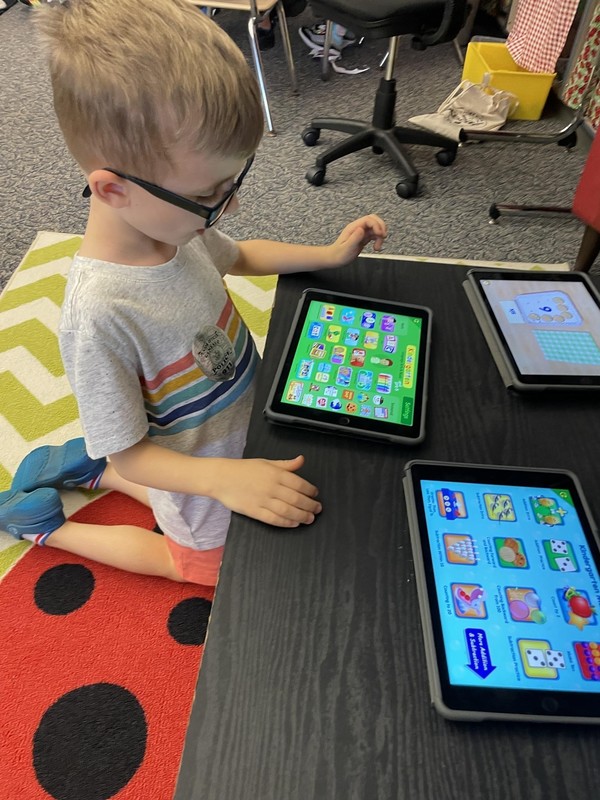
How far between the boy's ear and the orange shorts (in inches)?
22.0

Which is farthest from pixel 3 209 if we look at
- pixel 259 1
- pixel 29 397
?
pixel 259 1

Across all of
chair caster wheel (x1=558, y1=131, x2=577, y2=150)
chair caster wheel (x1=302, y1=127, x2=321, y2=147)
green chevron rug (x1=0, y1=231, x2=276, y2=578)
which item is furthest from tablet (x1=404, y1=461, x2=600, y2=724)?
chair caster wheel (x1=558, y1=131, x2=577, y2=150)

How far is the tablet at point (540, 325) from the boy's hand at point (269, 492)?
296mm

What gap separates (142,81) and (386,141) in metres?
1.76

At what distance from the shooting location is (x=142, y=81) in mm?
513

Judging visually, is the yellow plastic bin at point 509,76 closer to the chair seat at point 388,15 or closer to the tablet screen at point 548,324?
the chair seat at point 388,15

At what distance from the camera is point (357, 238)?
84cm

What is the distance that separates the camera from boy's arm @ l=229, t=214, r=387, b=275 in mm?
838

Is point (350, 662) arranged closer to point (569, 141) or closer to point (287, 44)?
point (569, 141)

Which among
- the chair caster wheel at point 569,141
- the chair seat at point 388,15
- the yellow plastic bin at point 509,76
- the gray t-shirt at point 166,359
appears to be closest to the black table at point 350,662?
the gray t-shirt at point 166,359

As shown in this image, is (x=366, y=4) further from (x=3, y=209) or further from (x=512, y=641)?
(x=512, y=641)

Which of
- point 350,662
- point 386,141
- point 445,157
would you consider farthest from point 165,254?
point 445,157

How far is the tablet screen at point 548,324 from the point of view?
0.71 m

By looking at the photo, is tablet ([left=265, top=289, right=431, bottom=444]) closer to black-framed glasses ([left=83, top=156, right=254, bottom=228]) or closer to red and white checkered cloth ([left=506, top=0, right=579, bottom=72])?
black-framed glasses ([left=83, top=156, right=254, bottom=228])
